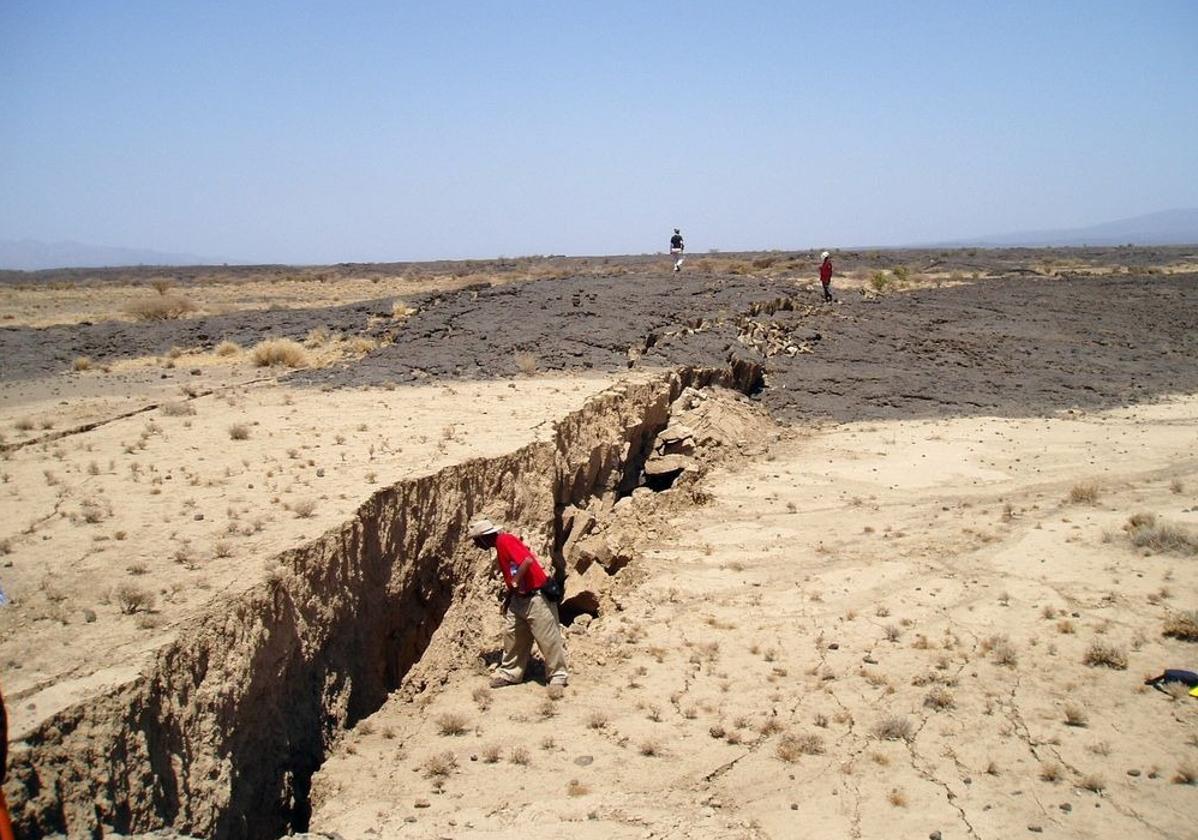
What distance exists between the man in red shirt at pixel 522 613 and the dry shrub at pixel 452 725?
843 millimetres

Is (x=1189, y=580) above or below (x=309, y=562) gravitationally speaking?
below

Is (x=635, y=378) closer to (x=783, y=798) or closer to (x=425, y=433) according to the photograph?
(x=425, y=433)

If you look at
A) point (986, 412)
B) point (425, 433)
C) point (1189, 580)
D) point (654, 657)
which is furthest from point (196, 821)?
point (986, 412)

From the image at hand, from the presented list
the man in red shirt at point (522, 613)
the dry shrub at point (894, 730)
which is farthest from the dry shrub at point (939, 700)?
the man in red shirt at point (522, 613)

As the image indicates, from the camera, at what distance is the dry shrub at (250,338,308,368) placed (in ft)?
62.8

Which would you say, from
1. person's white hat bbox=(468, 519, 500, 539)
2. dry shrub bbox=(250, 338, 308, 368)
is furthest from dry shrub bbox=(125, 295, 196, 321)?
person's white hat bbox=(468, 519, 500, 539)

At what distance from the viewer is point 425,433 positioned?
38.1ft

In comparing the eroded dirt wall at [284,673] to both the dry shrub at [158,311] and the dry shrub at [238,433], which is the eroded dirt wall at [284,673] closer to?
the dry shrub at [238,433]

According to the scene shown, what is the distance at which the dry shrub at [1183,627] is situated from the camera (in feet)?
29.7

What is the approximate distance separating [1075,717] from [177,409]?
11.1 metres

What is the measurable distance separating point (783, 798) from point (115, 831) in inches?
167

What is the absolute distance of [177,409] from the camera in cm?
1300

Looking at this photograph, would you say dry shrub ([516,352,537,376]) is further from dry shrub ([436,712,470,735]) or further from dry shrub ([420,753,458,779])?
dry shrub ([420,753,458,779])

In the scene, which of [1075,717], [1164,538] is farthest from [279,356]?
[1075,717]
